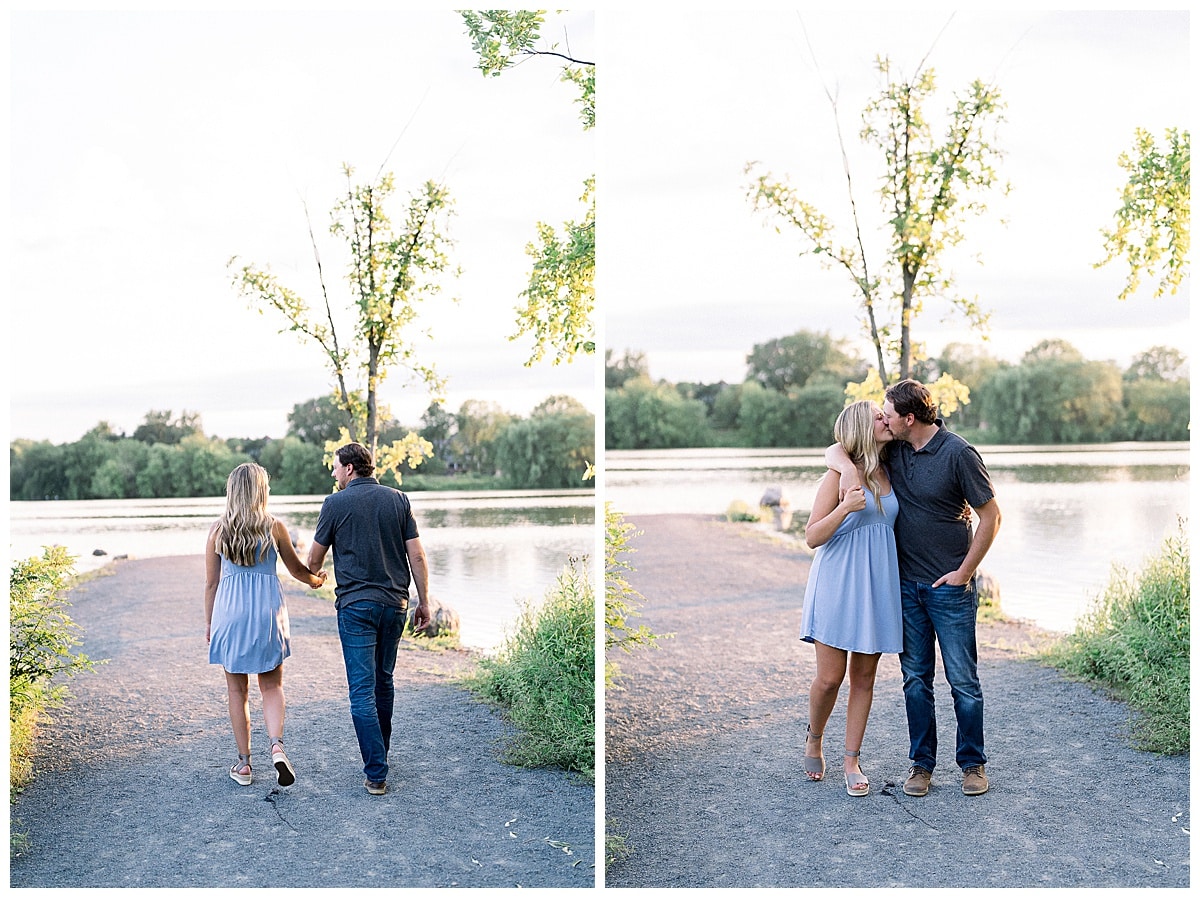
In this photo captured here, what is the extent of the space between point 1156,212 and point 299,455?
4967 mm

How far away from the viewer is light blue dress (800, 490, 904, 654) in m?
3.86

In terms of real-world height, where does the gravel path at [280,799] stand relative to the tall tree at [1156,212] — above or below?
below

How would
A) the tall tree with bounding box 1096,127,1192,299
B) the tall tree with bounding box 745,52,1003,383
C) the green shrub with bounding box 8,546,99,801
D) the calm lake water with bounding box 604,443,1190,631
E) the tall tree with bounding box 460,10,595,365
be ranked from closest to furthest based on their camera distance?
the green shrub with bounding box 8,546,99,801 → the tall tree with bounding box 460,10,595,365 → the tall tree with bounding box 1096,127,1192,299 → the tall tree with bounding box 745,52,1003,383 → the calm lake water with bounding box 604,443,1190,631

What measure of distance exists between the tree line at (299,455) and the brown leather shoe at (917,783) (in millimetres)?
2400

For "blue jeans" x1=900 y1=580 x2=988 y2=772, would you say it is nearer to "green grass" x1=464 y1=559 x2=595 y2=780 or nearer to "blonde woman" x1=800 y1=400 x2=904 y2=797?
→ "blonde woman" x1=800 y1=400 x2=904 y2=797

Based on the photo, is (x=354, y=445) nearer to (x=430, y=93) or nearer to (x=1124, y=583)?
(x=430, y=93)

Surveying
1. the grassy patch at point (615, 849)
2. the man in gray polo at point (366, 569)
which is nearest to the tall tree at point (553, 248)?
the man in gray polo at point (366, 569)

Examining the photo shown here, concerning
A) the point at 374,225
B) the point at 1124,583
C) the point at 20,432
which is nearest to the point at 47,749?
the point at 20,432

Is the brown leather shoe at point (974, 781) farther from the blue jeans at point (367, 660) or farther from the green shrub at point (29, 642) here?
the green shrub at point (29, 642)

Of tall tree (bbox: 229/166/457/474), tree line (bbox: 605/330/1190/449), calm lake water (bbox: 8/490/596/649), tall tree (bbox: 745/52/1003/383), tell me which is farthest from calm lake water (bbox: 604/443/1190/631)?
tall tree (bbox: 745/52/1003/383)

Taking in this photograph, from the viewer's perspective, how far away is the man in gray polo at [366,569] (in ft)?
13.1

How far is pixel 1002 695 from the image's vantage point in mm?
5141

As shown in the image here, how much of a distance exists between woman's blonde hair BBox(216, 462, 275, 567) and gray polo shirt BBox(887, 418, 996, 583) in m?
2.31

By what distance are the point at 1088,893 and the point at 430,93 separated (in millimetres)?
4333
